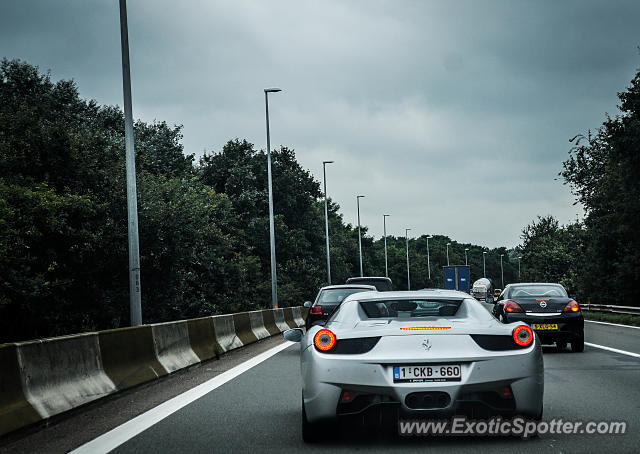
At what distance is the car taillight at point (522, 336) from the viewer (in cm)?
614

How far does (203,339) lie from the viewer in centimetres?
1407

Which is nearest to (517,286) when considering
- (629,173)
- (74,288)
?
(74,288)

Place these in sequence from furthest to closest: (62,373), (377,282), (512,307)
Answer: (377,282), (512,307), (62,373)

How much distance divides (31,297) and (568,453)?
66.2ft

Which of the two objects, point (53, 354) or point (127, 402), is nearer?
point (53, 354)

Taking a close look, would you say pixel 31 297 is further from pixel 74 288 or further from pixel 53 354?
pixel 53 354

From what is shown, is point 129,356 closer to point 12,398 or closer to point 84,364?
point 84,364

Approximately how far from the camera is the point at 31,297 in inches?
918

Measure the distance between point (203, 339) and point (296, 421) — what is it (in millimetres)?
7001

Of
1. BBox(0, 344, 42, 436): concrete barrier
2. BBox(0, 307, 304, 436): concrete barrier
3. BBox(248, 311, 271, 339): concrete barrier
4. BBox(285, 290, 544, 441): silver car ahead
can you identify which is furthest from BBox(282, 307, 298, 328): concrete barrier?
BBox(285, 290, 544, 441): silver car ahead

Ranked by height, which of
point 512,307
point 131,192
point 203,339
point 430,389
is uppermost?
point 131,192

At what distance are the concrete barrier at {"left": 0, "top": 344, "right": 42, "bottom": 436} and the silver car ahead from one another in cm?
219

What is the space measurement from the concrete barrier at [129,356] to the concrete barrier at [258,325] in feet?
28.8

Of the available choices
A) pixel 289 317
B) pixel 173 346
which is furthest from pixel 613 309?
pixel 173 346
